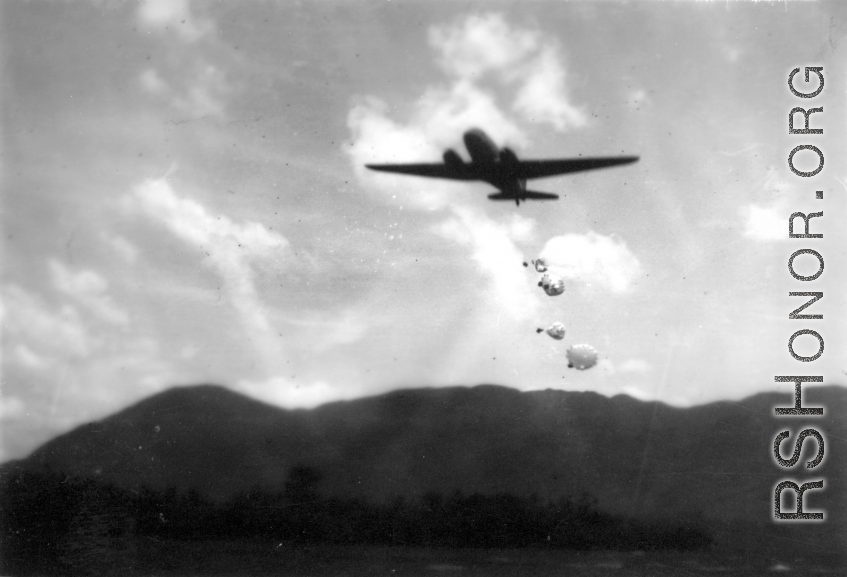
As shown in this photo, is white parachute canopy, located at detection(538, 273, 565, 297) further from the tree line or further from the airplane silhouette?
the tree line

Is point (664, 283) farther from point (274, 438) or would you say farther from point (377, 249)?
point (274, 438)

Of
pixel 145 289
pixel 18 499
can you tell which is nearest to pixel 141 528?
pixel 18 499

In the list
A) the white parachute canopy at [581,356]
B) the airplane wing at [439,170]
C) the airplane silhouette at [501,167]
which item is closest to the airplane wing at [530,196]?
the airplane silhouette at [501,167]

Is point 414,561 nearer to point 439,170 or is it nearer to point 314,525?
point 314,525

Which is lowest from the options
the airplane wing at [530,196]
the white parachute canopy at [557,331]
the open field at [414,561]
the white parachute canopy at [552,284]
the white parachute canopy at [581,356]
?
the open field at [414,561]

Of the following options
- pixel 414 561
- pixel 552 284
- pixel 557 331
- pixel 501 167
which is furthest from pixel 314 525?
pixel 501 167

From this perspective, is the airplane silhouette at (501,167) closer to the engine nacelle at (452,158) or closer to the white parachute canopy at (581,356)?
the engine nacelle at (452,158)

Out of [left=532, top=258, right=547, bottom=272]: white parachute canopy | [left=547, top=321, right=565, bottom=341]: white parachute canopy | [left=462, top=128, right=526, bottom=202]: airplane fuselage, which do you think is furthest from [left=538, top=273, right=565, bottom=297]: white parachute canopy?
[left=462, top=128, right=526, bottom=202]: airplane fuselage
